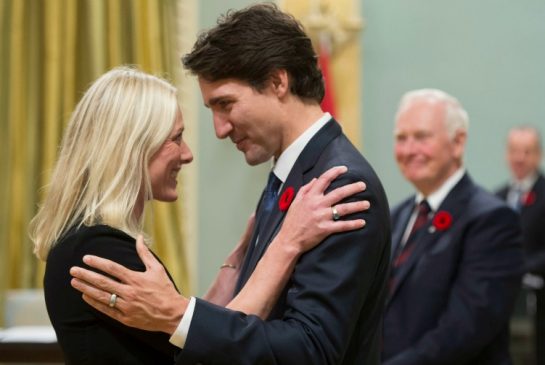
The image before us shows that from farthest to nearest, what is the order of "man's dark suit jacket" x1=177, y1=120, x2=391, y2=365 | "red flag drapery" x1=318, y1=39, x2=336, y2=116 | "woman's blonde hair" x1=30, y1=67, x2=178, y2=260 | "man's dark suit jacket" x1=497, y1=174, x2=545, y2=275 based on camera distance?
"man's dark suit jacket" x1=497, y1=174, x2=545, y2=275 < "red flag drapery" x1=318, y1=39, x2=336, y2=116 < "woman's blonde hair" x1=30, y1=67, x2=178, y2=260 < "man's dark suit jacket" x1=177, y1=120, x2=391, y2=365

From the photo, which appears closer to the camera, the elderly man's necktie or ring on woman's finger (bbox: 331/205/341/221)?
ring on woman's finger (bbox: 331/205/341/221)

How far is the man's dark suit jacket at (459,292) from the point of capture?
9.70 ft

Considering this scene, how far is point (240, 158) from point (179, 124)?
2.48m

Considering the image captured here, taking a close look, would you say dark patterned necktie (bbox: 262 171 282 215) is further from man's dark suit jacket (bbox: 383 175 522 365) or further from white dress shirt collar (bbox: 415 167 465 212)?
white dress shirt collar (bbox: 415 167 465 212)

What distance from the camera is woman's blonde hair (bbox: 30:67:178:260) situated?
2.09m

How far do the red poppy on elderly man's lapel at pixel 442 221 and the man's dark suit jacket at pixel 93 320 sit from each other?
1.35 m

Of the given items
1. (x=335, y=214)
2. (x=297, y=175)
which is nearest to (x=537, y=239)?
(x=297, y=175)

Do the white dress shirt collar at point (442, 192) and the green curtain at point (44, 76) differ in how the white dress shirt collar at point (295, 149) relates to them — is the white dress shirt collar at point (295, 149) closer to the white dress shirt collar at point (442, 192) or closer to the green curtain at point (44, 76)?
the white dress shirt collar at point (442, 192)

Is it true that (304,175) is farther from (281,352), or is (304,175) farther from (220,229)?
(220,229)

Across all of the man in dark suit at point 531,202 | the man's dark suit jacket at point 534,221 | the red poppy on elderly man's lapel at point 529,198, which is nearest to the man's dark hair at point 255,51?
the man in dark suit at point 531,202

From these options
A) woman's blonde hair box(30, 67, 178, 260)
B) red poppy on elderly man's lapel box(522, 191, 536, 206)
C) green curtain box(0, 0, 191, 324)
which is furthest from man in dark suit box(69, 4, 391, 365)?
red poppy on elderly man's lapel box(522, 191, 536, 206)

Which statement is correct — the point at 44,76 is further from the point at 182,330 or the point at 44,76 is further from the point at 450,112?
the point at 182,330

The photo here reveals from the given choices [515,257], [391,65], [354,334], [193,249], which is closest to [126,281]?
[354,334]

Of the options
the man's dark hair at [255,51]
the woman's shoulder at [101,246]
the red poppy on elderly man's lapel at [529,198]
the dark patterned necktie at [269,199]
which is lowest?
the red poppy on elderly man's lapel at [529,198]
